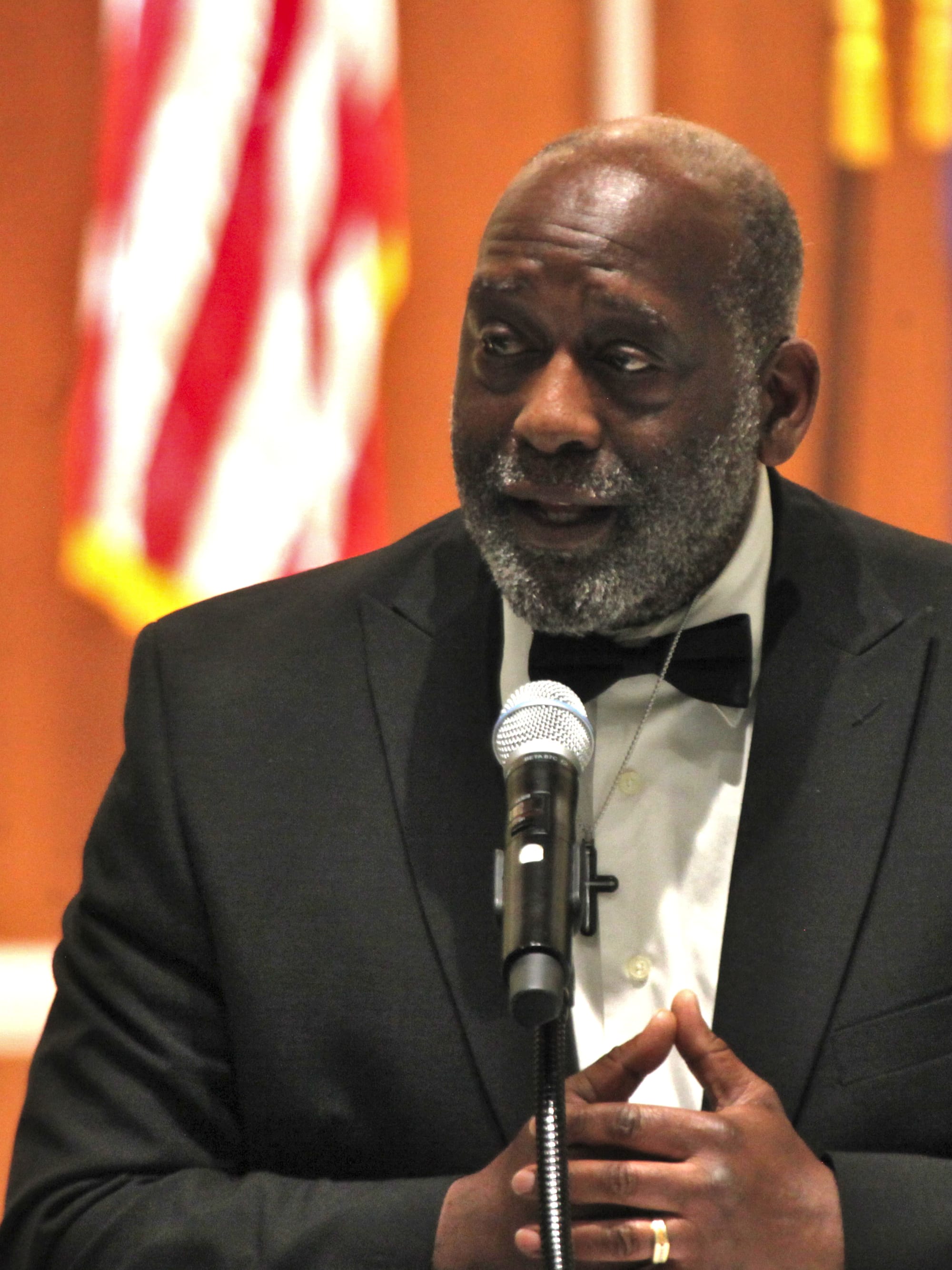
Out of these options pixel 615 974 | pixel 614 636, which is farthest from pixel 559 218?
pixel 615 974

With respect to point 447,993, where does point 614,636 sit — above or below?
above

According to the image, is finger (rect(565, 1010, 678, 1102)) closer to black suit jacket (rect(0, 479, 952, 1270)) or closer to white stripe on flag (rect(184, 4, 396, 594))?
black suit jacket (rect(0, 479, 952, 1270))

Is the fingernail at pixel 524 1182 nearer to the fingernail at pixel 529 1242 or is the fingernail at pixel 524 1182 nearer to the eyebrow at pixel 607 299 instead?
the fingernail at pixel 529 1242

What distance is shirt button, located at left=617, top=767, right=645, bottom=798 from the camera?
1.83 metres

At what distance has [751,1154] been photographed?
1.44 meters

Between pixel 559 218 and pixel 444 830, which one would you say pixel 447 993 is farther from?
pixel 559 218

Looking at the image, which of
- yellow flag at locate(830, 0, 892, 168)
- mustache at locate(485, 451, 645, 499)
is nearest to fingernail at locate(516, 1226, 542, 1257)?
mustache at locate(485, 451, 645, 499)

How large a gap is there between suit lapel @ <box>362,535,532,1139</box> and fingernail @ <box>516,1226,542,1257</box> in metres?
0.26

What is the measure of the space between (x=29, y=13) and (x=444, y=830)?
179 centimetres

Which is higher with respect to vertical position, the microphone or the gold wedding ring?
the microphone

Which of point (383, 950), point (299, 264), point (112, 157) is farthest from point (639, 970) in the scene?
point (112, 157)

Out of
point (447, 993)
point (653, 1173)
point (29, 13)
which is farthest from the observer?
point (29, 13)

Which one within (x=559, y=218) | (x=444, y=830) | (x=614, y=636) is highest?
(x=559, y=218)

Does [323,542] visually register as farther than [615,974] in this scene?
Yes
